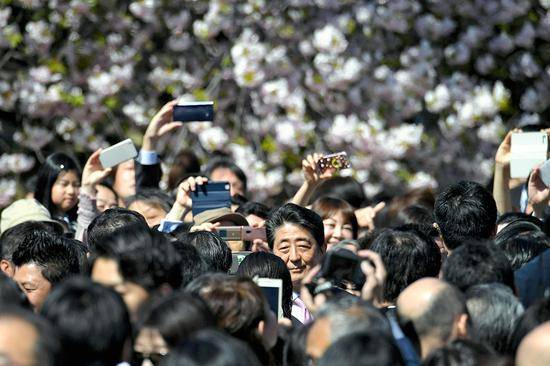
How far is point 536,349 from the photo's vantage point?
3.15 m

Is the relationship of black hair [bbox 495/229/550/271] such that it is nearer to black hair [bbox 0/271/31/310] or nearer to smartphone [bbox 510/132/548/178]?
smartphone [bbox 510/132/548/178]

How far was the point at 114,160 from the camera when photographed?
20.4 ft

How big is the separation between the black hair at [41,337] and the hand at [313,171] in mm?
3170

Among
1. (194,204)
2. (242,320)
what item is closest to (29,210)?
(194,204)

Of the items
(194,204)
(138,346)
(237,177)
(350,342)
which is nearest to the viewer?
(350,342)

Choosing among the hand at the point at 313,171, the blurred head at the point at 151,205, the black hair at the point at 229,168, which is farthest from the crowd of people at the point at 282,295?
the black hair at the point at 229,168

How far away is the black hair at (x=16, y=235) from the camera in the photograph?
193 inches

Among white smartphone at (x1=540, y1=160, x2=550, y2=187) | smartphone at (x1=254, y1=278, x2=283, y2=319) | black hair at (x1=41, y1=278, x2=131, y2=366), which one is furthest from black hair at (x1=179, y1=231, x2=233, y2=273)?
white smartphone at (x1=540, y1=160, x2=550, y2=187)

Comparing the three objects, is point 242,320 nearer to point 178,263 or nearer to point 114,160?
point 178,263

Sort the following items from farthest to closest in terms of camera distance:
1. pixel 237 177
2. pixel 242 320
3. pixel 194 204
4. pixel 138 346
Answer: pixel 237 177 < pixel 194 204 < pixel 242 320 < pixel 138 346

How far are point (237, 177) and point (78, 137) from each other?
272 centimetres

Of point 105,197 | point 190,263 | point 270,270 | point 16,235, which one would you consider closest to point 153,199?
point 105,197

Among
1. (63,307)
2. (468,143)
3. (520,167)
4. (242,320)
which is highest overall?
(63,307)

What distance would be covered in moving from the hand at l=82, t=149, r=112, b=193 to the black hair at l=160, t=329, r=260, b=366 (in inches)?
133
